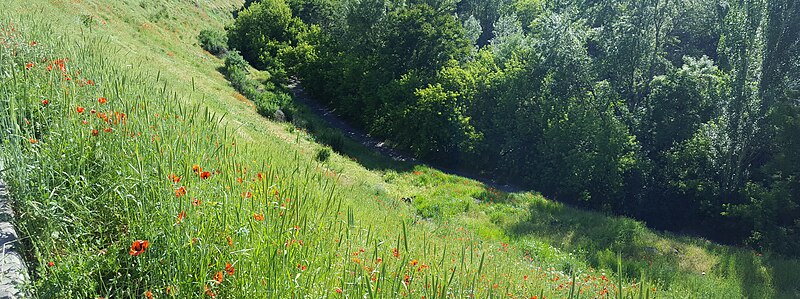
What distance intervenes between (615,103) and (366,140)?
51.3 ft

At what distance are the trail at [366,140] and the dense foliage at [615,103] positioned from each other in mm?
776

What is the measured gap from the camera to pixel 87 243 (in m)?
3.10

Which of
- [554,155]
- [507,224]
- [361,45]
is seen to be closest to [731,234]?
[554,155]

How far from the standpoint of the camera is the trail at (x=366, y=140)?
2897cm

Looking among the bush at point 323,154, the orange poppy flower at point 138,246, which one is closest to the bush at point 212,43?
the bush at point 323,154

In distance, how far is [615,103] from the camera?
90.9 feet

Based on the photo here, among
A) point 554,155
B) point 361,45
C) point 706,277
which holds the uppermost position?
point 361,45

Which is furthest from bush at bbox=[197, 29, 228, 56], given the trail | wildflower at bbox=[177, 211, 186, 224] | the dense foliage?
wildflower at bbox=[177, 211, 186, 224]

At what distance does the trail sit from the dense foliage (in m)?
0.78

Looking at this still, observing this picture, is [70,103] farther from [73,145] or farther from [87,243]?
[87,243]

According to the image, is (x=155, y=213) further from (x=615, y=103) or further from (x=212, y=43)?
(x=212, y=43)

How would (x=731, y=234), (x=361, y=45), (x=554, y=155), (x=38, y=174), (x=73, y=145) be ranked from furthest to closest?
(x=361, y=45) → (x=554, y=155) → (x=731, y=234) → (x=73, y=145) → (x=38, y=174)

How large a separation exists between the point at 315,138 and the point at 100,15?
1308 cm

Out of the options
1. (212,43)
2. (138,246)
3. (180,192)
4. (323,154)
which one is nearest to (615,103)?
(323,154)
